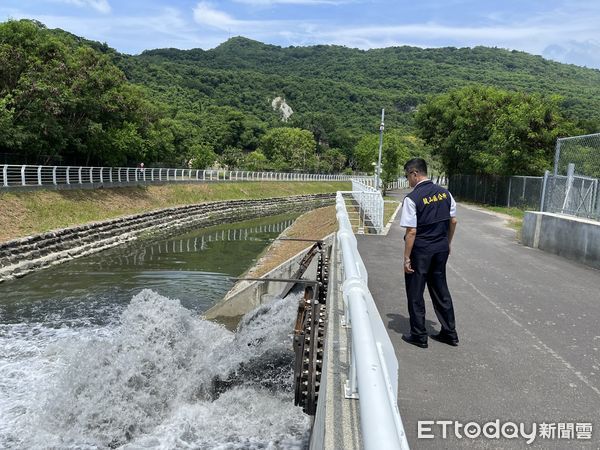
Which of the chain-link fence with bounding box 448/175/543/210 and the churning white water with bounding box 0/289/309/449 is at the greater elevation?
the chain-link fence with bounding box 448/175/543/210

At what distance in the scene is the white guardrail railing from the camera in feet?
6.07

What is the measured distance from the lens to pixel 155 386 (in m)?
7.88

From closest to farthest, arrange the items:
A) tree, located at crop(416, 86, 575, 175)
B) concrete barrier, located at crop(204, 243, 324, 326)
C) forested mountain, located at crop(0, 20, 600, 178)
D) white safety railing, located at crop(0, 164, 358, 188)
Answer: concrete barrier, located at crop(204, 243, 324, 326) < white safety railing, located at crop(0, 164, 358, 188) < tree, located at crop(416, 86, 575, 175) < forested mountain, located at crop(0, 20, 600, 178)

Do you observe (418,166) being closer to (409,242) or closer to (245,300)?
(409,242)

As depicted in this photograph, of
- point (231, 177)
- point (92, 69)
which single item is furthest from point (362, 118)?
point (92, 69)

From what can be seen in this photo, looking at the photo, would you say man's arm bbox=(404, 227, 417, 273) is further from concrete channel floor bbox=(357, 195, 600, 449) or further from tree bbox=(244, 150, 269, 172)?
tree bbox=(244, 150, 269, 172)

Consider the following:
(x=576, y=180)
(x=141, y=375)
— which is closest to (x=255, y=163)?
(x=576, y=180)

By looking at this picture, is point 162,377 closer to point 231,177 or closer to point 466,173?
point 466,173

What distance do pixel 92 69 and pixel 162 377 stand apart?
2973 cm

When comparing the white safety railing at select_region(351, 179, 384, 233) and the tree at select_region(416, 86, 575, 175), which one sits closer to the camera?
the white safety railing at select_region(351, 179, 384, 233)

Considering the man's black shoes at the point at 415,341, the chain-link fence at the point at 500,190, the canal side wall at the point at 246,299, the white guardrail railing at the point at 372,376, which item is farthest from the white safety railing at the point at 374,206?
the chain-link fence at the point at 500,190

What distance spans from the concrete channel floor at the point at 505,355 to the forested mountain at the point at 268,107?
20.6 m

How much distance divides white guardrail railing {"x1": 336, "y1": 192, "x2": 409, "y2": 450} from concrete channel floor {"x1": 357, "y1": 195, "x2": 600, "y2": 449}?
0.82 meters

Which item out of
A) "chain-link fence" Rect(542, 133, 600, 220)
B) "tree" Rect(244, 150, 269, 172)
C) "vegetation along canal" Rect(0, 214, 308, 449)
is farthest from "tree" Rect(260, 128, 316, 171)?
"vegetation along canal" Rect(0, 214, 308, 449)
